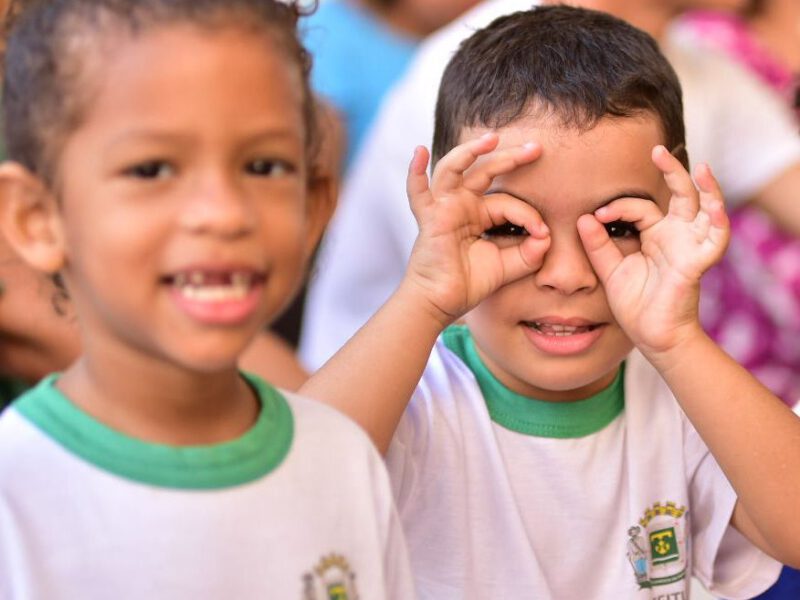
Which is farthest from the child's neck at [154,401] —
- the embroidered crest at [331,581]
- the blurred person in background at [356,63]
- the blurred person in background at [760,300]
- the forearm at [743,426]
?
the blurred person in background at [356,63]

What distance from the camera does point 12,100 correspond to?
1.06 metres

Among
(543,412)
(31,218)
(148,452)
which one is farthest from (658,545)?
(31,218)

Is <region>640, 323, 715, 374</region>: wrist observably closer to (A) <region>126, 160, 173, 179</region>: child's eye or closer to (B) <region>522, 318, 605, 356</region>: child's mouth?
(B) <region>522, 318, 605, 356</region>: child's mouth

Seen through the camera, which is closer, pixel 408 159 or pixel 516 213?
pixel 516 213

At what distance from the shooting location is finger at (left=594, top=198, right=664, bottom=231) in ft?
4.32

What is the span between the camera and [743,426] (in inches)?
50.8

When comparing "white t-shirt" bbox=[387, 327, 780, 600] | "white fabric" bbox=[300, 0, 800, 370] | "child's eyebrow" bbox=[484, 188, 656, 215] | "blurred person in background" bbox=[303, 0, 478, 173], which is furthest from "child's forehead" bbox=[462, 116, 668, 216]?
"blurred person in background" bbox=[303, 0, 478, 173]

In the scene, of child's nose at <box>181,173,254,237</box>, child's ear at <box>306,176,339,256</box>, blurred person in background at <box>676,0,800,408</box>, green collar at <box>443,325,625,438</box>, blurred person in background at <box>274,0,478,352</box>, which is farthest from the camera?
blurred person in background at <box>274,0,478,352</box>

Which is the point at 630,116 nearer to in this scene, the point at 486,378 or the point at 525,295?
the point at 525,295

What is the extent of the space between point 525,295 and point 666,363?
15 centimetres

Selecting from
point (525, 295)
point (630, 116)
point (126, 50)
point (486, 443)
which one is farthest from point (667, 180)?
point (126, 50)

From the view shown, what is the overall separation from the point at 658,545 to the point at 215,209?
671mm

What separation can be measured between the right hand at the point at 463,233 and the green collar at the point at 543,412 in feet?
0.38

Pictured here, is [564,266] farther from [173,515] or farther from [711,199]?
[173,515]
